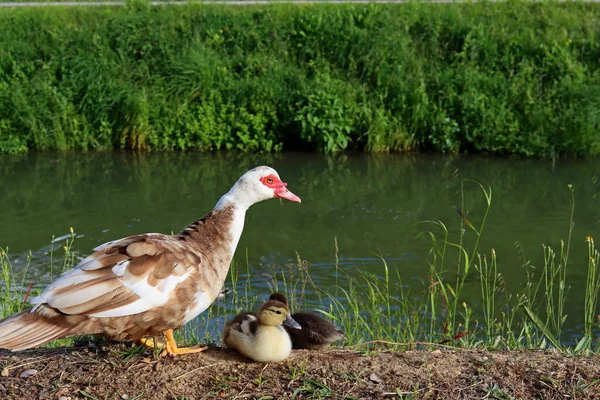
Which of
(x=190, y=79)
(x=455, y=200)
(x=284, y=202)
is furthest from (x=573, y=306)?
(x=190, y=79)

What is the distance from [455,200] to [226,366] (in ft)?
28.5

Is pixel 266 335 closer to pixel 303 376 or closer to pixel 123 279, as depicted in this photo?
pixel 303 376

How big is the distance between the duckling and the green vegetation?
35.9 ft

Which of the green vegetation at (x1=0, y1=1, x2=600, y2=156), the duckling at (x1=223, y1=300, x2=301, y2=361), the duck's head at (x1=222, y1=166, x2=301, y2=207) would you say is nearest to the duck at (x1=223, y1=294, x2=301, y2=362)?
the duckling at (x1=223, y1=300, x2=301, y2=361)

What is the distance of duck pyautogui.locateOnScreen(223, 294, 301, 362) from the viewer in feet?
15.5

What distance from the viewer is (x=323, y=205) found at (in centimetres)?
1290

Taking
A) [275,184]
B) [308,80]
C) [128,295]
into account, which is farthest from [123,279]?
[308,80]

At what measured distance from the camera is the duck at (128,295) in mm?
4469

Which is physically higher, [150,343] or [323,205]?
[150,343]

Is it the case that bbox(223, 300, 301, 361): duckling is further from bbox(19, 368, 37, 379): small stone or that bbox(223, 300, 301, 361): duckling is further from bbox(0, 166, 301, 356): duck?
bbox(19, 368, 37, 379): small stone

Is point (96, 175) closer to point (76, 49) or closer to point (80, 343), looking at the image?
point (76, 49)

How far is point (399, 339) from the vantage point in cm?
612

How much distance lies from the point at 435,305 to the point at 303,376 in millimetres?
3922

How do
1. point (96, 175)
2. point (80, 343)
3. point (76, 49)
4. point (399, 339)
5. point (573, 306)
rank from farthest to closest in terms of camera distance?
1. point (76, 49)
2. point (96, 175)
3. point (573, 306)
4. point (399, 339)
5. point (80, 343)
